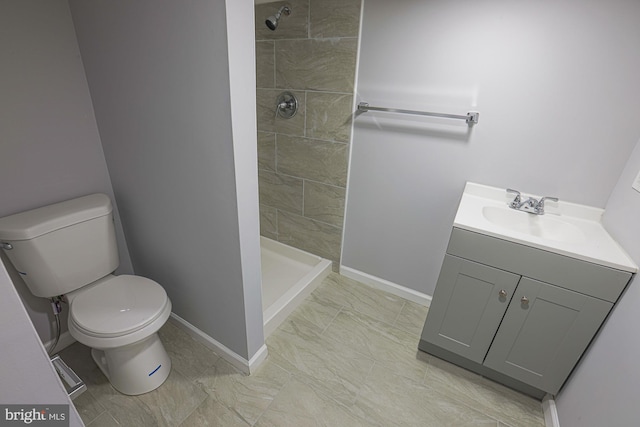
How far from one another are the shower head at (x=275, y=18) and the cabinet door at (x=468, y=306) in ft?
5.33

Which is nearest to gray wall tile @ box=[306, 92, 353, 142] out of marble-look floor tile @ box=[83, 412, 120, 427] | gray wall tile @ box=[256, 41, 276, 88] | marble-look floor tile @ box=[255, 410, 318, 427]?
gray wall tile @ box=[256, 41, 276, 88]

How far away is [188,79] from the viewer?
104 centimetres

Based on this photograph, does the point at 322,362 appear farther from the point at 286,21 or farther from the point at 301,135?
the point at 286,21

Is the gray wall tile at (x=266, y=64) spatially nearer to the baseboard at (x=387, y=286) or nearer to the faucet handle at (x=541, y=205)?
the baseboard at (x=387, y=286)

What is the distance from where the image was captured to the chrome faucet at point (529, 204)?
150 cm

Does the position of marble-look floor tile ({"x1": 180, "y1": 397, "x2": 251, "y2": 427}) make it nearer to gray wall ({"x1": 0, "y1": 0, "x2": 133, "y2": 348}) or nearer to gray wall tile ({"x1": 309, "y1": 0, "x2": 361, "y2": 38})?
gray wall ({"x1": 0, "y1": 0, "x2": 133, "y2": 348})

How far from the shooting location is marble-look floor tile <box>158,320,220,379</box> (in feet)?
5.13

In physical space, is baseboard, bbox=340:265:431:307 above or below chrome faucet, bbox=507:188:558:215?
below

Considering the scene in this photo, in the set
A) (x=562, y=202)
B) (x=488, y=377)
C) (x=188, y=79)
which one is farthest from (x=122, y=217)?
(x=562, y=202)

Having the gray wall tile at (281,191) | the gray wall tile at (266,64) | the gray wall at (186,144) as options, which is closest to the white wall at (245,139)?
the gray wall at (186,144)

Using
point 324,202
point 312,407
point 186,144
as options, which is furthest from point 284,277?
point 186,144

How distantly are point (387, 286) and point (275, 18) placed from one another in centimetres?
191

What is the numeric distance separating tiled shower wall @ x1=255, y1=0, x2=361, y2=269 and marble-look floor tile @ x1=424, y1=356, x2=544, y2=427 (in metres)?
1.04

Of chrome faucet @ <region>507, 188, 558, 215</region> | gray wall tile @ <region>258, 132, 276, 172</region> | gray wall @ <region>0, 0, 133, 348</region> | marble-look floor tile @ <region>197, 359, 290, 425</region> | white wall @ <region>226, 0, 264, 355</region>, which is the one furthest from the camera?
gray wall tile @ <region>258, 132, 276, 172</region>
